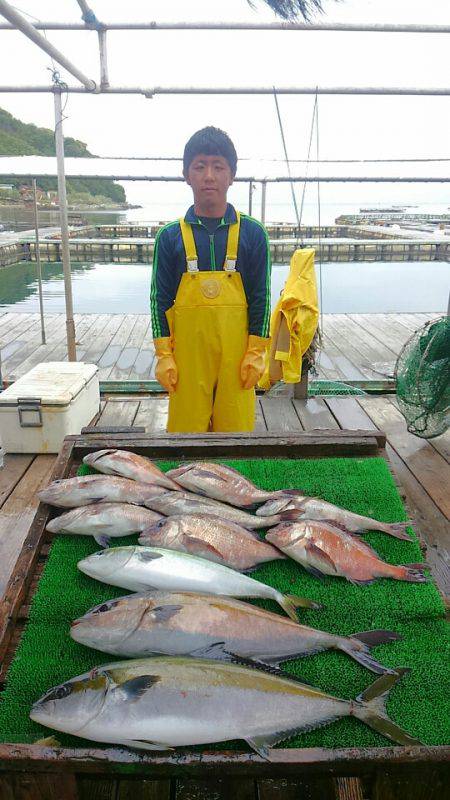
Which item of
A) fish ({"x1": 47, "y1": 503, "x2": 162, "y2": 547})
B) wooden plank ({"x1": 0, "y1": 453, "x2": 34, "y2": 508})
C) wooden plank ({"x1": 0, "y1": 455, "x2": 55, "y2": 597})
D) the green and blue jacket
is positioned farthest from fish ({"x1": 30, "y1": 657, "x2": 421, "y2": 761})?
wooden plank ({"x1": 0, "y1": 453, "x2": 34, "y2": 508})

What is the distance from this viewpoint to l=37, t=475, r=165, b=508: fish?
2.00 m

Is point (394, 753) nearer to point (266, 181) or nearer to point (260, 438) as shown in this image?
point (260, 438)

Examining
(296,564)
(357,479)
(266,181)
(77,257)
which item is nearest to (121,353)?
(266,181)

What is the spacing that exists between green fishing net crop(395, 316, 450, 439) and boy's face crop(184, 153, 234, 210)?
6.38ft

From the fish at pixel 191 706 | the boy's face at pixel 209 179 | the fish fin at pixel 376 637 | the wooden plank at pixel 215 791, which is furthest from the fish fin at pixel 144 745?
the boy's face at pixel 209 179

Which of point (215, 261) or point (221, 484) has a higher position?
point (215, 261)

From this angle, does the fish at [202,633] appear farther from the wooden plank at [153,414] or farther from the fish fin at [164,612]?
the wooden plank at [153,414]

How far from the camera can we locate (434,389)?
12.7 feet

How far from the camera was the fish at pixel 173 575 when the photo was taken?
5.23ft

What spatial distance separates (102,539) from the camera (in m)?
1.85

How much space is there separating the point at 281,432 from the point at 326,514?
81cm

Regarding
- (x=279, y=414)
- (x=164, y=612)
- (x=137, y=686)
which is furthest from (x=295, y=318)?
(x=137, y=686)

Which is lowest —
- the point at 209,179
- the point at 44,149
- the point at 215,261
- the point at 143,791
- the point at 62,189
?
the point at 143,791

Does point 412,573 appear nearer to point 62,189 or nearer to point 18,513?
point 18,513
